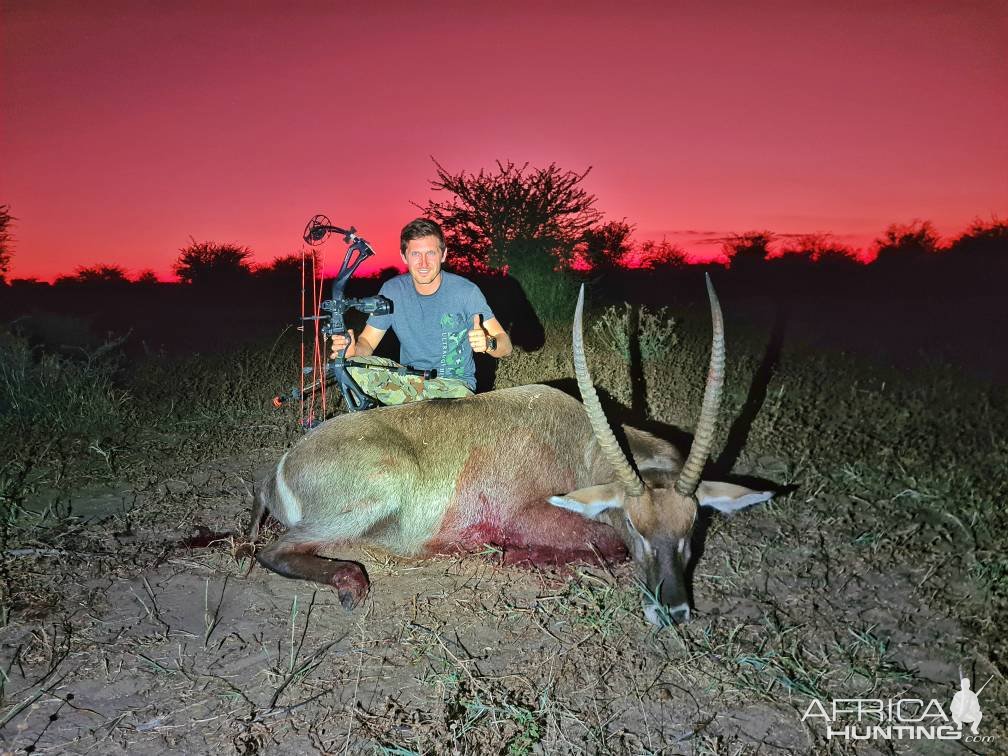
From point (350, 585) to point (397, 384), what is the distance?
141cm

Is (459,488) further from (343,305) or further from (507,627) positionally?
(343,305)

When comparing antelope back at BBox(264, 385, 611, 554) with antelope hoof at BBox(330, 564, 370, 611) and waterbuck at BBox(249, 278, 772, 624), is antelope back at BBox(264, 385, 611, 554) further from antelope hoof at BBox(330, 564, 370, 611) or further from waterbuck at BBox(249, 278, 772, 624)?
antelope hoof at BBox(330, 564, 370, 611)

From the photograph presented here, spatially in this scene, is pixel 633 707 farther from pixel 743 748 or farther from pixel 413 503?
pixel 413 503

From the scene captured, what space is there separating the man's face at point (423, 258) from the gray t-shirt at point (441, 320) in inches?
5.5

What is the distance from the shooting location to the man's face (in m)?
4.17

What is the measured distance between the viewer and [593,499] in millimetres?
3031

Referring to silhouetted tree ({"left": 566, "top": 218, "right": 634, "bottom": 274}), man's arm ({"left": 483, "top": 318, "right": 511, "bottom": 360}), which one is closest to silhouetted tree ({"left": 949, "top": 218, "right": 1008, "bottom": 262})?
silhouetted tree ({"left": 566, "top": 218, "right": 634, "bottom": 274})

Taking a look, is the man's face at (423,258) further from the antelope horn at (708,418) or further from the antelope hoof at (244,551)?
the antelope horn at (708,418)

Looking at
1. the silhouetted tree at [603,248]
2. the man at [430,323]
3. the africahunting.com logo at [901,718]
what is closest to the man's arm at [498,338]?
the man at [430,323]

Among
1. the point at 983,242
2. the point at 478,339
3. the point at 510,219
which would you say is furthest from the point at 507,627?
the point at 983,242

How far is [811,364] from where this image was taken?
6.47 metres

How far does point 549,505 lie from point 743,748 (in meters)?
1.46

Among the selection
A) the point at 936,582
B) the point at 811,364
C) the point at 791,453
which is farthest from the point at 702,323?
the point at 936,582

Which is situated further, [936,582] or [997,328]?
[997,328]
